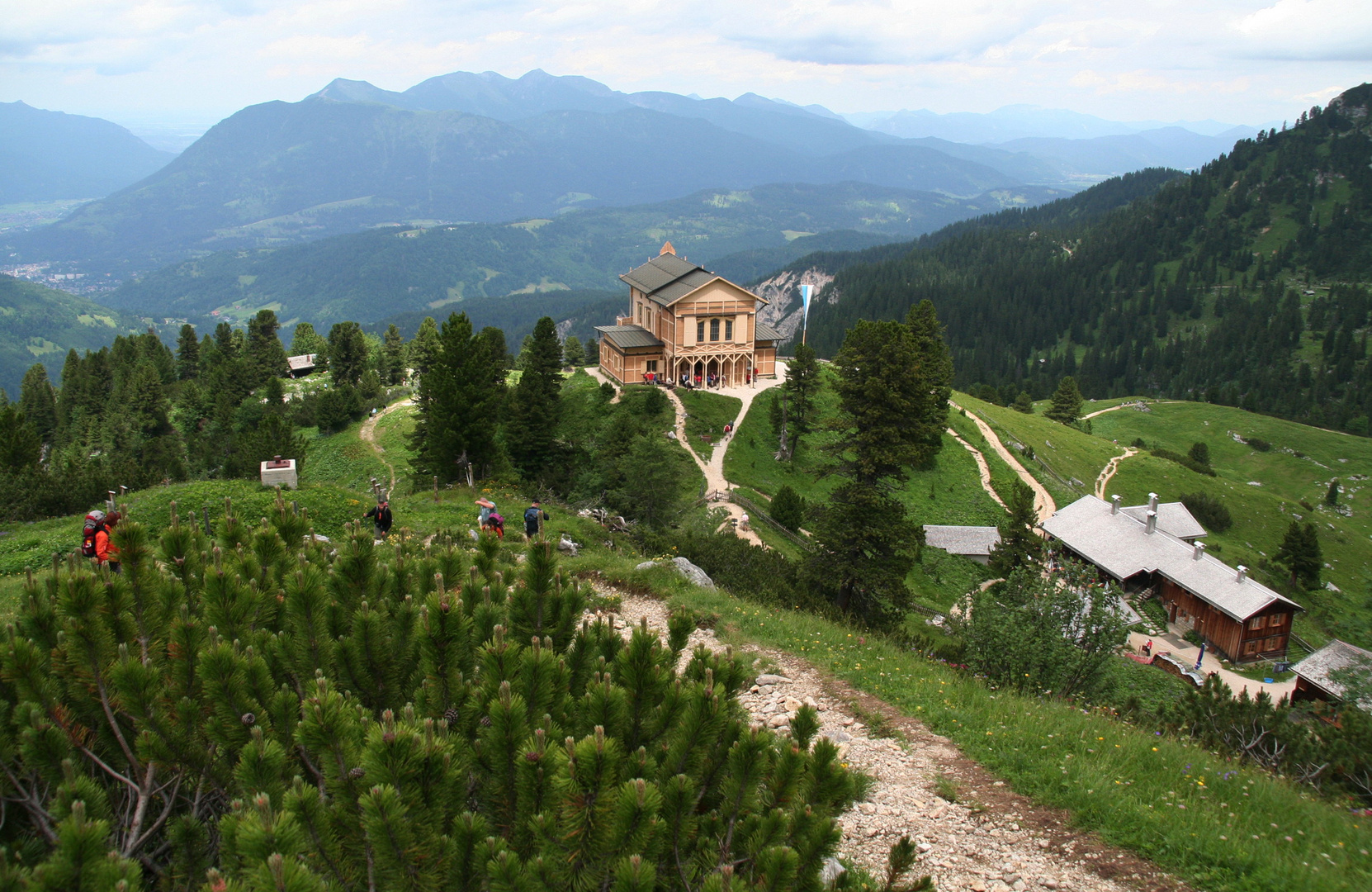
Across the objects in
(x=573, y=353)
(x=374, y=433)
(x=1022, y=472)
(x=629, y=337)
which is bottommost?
(x=1022, y=472)

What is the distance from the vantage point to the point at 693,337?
65.1 m

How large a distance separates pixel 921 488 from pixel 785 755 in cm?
5473

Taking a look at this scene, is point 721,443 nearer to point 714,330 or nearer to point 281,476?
point 714,330

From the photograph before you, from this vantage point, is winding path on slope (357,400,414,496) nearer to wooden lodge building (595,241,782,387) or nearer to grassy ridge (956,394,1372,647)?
wooden lodge building (595,241,782,387)

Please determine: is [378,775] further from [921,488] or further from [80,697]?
[921,488]

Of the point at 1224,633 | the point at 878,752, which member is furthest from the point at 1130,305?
the point at 878,752

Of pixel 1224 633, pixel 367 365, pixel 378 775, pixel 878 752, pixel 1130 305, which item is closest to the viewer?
pixel 378 775

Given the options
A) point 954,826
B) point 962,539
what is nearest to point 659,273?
point 962,539

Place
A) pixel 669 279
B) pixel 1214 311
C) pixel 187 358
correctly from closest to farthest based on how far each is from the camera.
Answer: pixel 669 279, pixel 187 358, pixel 1214 311

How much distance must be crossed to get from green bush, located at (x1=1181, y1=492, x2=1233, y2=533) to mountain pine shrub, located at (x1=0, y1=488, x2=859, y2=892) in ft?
244

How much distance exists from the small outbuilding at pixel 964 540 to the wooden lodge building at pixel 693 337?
75.8 ft

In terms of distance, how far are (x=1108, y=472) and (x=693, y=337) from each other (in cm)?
4208

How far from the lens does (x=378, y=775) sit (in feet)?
14.9

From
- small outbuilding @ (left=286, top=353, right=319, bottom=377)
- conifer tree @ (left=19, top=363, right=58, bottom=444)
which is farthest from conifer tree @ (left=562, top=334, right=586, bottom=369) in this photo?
conifer tree @ (left=19, top=363, right=58, bottom=444)
